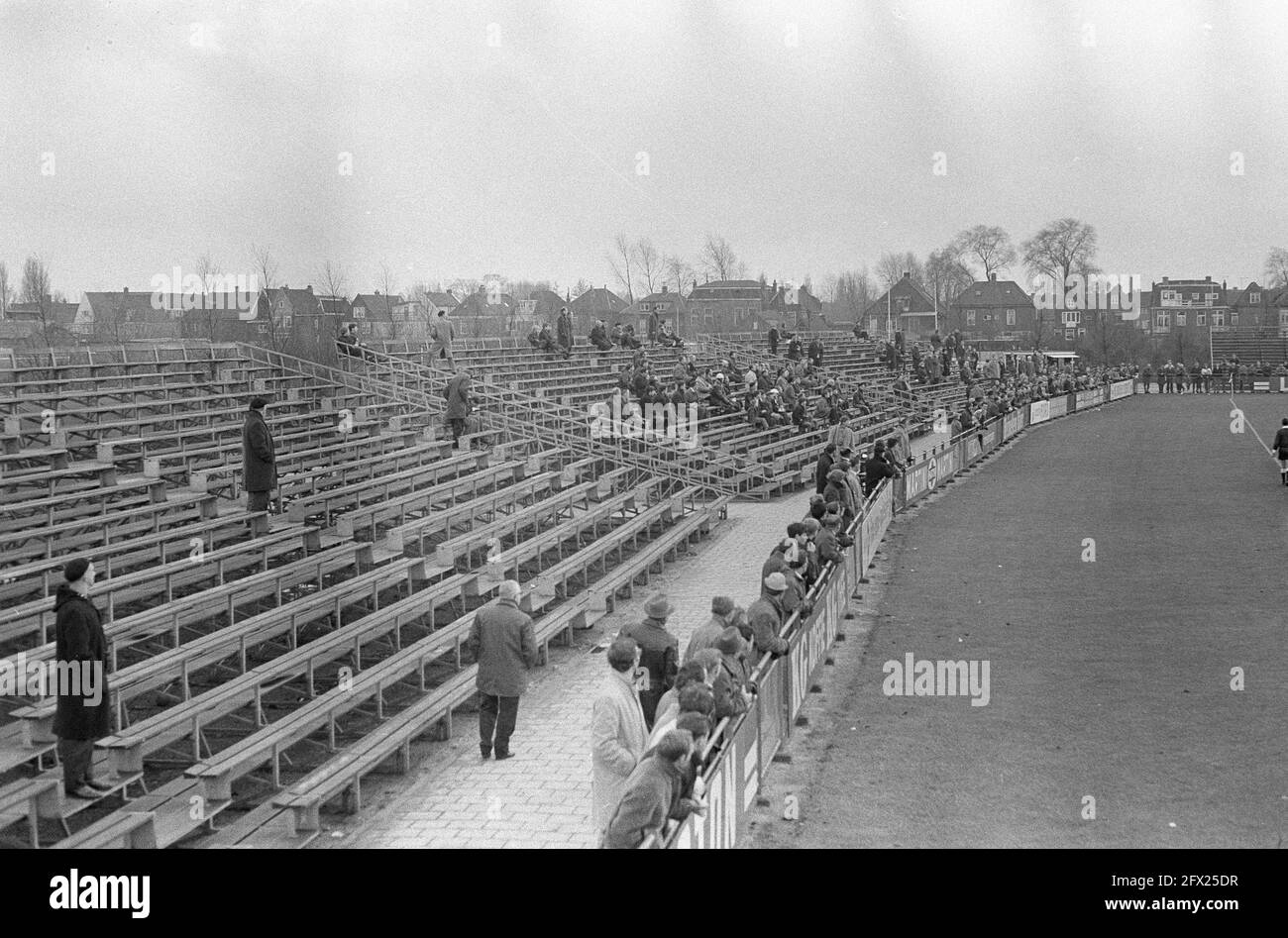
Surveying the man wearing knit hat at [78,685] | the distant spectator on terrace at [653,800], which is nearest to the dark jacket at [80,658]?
the man wearing knit hat at [78,685]

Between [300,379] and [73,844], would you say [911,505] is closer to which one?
[300,379]

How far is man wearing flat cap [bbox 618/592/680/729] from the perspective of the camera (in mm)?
10188

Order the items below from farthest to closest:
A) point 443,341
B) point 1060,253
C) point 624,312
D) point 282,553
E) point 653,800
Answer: point 1060,253 → point 624,312 → point 443,341 → point 282,553 → point 653,800

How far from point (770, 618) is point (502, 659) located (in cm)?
232

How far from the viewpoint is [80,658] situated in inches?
352

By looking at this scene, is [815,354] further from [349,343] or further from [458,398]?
[458,398]

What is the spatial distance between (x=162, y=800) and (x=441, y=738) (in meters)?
3.39

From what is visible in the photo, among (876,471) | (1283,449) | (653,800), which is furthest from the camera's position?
(1283,449)

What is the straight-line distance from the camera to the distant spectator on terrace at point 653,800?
6926 millimetres

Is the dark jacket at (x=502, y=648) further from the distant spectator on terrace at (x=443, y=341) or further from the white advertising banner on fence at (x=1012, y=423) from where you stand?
the white advertising banner on fence at (x=1012, y=423)

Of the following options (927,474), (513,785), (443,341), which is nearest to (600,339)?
(443,341)

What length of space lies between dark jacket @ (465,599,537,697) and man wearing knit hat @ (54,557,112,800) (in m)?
3.18

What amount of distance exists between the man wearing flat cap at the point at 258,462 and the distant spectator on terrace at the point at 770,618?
6110mm
